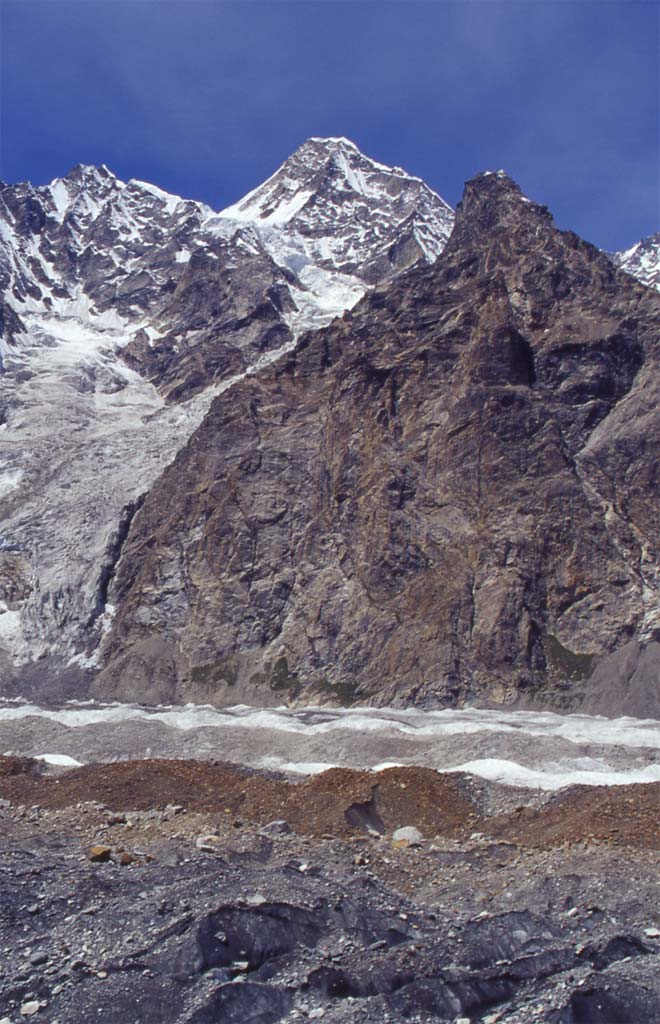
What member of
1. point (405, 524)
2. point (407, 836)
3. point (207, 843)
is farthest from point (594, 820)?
point (405, 524)

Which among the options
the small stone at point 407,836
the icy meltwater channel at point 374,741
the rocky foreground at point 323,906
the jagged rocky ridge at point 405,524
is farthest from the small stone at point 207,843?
the jagged rocky ridge at point 405,524

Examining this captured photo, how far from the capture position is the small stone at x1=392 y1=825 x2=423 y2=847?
27453 millimetres

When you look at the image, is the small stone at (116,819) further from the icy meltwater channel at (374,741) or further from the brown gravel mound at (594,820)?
the icy meltwater channel at (374,741)

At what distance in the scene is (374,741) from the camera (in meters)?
51.5

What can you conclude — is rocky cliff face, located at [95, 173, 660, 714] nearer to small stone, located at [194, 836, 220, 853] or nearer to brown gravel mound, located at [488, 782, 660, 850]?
brown gravel mound, located at [488, 782, 660, 850]

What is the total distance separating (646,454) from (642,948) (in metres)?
65.1

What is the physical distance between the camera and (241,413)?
103250 millimetres

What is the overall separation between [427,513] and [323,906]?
2472 inches

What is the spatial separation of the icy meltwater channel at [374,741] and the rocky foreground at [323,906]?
37.1ft

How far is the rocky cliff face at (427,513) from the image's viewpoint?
73125 mm

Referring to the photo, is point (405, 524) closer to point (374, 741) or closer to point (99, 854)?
point (374, 741)

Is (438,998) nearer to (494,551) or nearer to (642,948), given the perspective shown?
(642,948)

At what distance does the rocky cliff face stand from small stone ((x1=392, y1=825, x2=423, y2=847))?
128ft

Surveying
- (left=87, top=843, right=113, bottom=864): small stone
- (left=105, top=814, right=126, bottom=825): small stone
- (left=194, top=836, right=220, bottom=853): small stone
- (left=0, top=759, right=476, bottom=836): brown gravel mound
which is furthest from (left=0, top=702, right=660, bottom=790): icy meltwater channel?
(left=87, top=843, right=113, bottom=864): small stone
